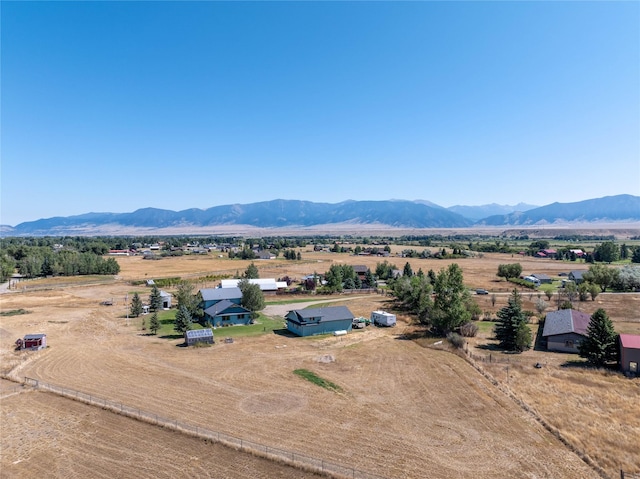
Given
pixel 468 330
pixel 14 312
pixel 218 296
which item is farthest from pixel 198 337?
pixel 14 312

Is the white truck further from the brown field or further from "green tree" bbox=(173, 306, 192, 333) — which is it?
"green tree" bbox=(173, 306, 192, 333)

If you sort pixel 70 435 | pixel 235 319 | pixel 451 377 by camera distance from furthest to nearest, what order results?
1. pixel 235 319
2. pixel 451 377
3. pixel 70 435

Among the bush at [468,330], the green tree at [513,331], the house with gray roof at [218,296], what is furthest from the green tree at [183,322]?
the green tree at [513,331]

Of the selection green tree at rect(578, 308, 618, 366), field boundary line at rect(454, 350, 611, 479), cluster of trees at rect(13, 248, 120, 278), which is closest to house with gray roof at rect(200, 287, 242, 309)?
field boundary line at rect(454, 350, 611, 479)

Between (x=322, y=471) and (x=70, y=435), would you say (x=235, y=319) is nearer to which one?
(x=70, y=435)

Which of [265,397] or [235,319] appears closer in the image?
[265,397]

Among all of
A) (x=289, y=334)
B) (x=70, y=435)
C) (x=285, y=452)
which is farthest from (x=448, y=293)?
(x=70, y=435)

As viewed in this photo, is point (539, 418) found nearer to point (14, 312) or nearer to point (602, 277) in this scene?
point (602, 277)
